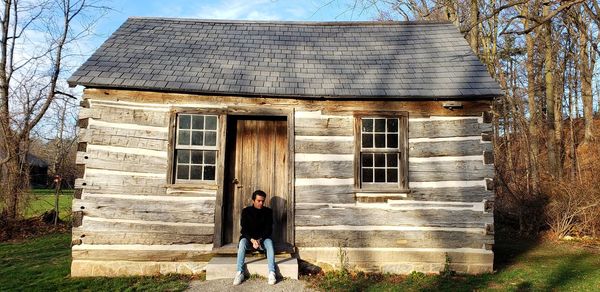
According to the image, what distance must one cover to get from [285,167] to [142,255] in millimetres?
3005

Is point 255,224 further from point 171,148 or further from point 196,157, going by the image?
point 171,148

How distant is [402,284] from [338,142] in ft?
8.85

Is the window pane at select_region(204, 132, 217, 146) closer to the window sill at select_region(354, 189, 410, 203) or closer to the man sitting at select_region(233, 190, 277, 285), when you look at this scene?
the man sitting at select_region(233, 190, 277, 285)

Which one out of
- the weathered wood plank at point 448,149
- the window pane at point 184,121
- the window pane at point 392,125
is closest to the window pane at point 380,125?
the window pane at point 392,125

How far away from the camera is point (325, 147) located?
7.23m

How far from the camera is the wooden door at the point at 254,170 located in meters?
7.38

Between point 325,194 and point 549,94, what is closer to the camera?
point 325,194

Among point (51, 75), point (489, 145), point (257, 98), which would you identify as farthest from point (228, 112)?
point (51, 75)

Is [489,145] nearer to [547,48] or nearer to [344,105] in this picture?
[344,105]

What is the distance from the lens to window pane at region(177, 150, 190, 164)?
23.4 ft

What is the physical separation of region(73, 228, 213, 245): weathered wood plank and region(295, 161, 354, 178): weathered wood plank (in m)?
2.02

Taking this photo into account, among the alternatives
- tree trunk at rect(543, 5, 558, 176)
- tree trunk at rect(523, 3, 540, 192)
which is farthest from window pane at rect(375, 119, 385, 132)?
tree trunk at rect(543, 5, 558, 176)

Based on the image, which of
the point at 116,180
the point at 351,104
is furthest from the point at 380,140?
the point at 116,180

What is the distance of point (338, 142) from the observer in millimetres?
7246
